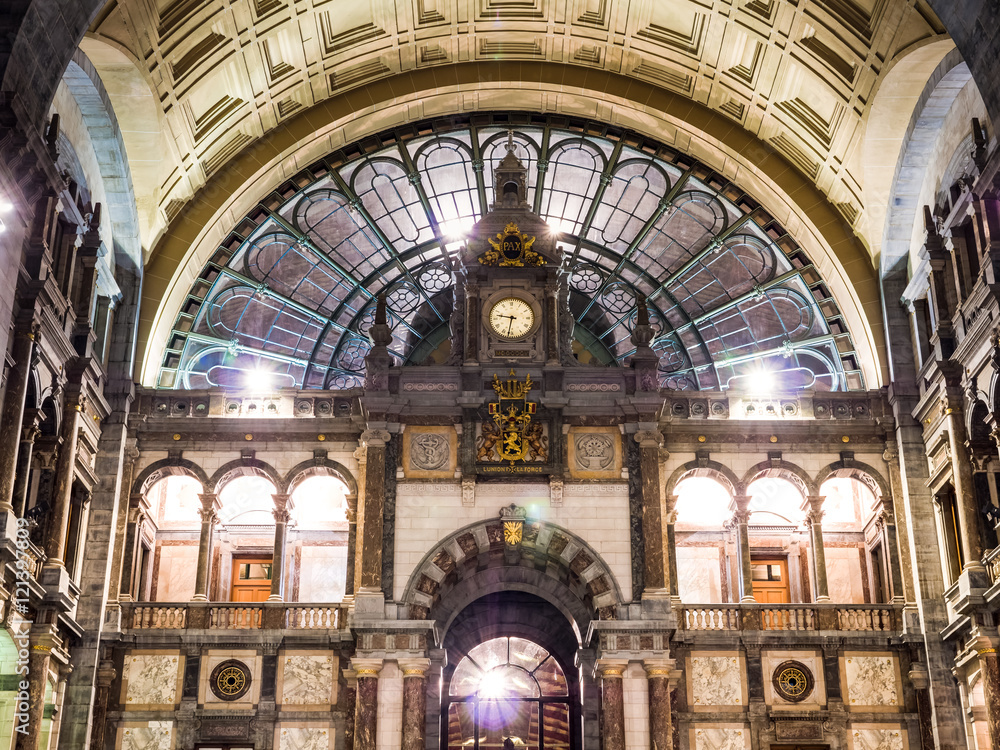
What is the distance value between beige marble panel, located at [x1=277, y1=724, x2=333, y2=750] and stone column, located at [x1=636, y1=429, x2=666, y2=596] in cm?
921

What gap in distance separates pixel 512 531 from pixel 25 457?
1261 centimetres

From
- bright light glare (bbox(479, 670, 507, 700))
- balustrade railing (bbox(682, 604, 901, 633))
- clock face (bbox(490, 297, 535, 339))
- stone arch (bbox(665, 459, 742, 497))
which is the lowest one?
bright light glare (bbox(479, 670, 507, 700))

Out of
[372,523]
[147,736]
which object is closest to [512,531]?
[372,523]

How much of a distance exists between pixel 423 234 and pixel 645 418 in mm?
10611

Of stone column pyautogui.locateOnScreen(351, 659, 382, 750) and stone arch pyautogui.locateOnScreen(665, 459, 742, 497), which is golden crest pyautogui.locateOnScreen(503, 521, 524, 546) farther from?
stone arch pyautogui.locateOnScreen(665, 459, 742, 497)

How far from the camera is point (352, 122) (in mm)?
38562

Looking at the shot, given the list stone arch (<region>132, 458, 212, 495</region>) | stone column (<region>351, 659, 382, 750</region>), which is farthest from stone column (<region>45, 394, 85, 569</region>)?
stone column (<region>351, 659, 382, 750</region>)

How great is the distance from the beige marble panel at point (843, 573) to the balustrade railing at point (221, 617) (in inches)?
617

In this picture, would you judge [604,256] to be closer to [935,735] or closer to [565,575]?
[565,575]

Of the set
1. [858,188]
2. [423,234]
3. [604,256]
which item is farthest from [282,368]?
[858,188]

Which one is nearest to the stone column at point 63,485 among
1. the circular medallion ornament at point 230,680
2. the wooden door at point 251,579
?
the circular medallion ornament at point 230,680

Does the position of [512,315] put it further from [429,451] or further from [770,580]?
[770,580]

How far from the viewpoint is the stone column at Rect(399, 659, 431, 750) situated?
3052cm

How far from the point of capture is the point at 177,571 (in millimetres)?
37938
